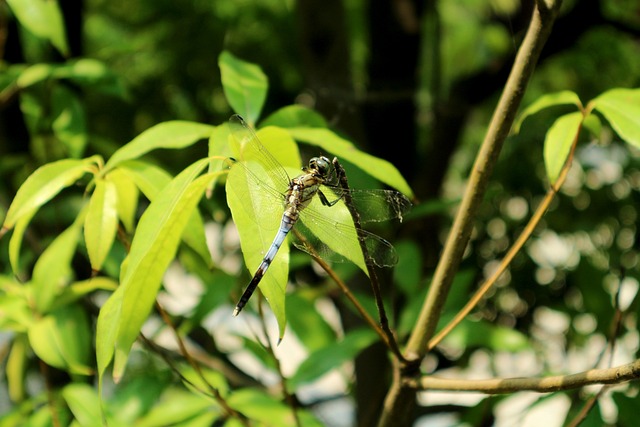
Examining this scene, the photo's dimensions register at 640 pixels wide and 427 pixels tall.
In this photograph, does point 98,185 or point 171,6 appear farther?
point 171,6

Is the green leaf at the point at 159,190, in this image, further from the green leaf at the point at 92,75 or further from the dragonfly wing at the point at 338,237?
the green leaf at the point at 92,75

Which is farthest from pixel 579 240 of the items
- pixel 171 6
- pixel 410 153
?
pixel 171 6

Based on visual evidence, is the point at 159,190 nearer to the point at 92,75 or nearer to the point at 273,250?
the point at 273,250

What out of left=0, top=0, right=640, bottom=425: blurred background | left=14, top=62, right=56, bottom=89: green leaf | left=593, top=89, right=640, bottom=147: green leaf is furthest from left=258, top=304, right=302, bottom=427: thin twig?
left=0, top=0, right=640, bottom=425: blurred background

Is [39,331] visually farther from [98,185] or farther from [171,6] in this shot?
[171,6]

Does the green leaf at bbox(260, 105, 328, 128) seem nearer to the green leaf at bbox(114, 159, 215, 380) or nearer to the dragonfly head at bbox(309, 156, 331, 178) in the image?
the dragonfly head at bbox(309, 156, 331, 178)

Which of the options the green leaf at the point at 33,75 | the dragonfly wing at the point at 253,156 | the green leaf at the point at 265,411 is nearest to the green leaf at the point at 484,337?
the green leaf at the point at 265,411

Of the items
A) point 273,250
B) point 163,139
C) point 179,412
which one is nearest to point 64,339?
point 179,412
